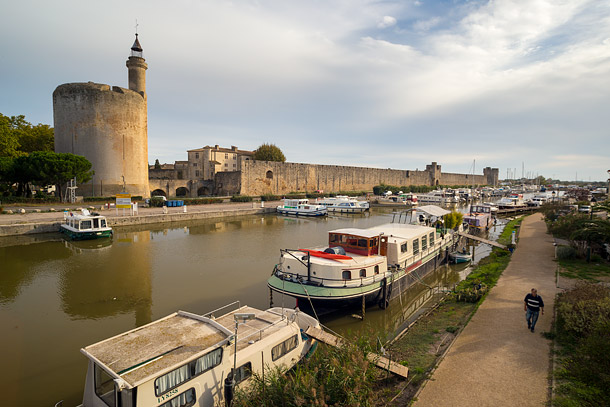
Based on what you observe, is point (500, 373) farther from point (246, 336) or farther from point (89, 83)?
point (89, 83)

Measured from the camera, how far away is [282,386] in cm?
452

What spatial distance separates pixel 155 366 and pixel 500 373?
5297 millimetres

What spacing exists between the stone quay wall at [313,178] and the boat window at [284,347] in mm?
37531

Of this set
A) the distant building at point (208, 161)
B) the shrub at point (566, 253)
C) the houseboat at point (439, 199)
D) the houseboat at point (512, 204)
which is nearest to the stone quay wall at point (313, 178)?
the distant building at point (208, 161)

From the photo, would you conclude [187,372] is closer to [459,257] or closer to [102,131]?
[459,257]

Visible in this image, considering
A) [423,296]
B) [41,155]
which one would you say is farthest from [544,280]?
[41,155]

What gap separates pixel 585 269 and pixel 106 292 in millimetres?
16222

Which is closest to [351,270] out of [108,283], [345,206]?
[108,283]

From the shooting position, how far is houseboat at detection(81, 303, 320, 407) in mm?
4004

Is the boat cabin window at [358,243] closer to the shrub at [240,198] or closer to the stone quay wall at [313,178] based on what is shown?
the shrub at [240,198]

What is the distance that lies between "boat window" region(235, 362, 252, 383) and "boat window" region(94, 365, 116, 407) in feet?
5.47

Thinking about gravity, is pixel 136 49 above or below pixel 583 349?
above

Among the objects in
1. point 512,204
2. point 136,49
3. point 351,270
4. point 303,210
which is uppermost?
point 136,49

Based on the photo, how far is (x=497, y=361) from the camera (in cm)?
564
